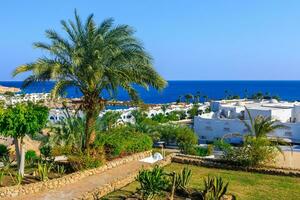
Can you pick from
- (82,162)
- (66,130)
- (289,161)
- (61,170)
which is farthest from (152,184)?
(289,161)

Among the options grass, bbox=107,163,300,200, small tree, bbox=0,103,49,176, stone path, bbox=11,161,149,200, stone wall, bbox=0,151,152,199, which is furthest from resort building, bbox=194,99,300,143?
small tree, bbox=0,103,49,176

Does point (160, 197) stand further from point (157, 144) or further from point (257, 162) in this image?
point (157, 144)

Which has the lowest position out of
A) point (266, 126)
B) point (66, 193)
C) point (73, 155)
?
point (66, 193)

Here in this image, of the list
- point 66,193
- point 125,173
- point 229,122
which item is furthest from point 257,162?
point 229,122

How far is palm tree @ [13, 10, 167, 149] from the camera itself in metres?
17.9

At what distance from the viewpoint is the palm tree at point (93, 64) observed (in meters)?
17.9

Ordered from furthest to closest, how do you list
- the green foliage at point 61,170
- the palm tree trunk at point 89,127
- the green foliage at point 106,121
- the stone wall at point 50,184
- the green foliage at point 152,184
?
the green foliage at point 106,121
the palm tree trunk at point 89,127
the green foliage at point 61,170
the stone wall at point 50,184
the green foliage at point 152,184

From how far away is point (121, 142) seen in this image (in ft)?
67.6

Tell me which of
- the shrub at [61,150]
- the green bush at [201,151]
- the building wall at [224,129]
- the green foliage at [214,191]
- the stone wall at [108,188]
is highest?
the building wall at [224,129]

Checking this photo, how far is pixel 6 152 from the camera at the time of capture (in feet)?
76.5

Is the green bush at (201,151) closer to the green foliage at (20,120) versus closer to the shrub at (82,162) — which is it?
the shrub at (82,162)

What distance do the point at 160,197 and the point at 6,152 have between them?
12845 mm

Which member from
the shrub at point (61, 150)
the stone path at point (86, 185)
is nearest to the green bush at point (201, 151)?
the stone path at point (86, 185)

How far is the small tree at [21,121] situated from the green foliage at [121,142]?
408 centimetres
